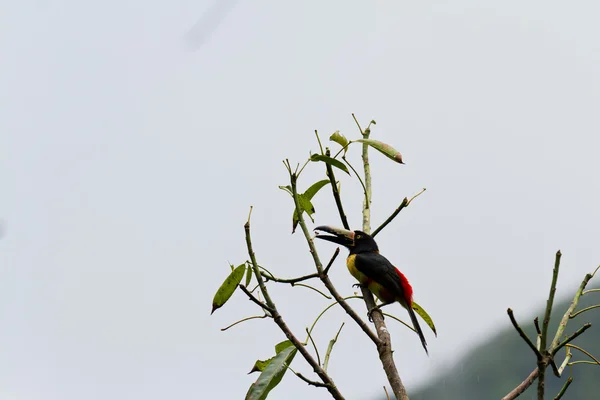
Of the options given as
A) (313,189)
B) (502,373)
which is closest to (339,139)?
(313,189)

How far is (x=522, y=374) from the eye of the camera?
20.1m

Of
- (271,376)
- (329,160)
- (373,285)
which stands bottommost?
(271,376)

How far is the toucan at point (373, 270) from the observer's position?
5.19 metres

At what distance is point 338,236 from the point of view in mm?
5586

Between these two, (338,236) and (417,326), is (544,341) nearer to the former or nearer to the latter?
(417,326)

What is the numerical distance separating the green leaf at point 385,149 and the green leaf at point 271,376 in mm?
880

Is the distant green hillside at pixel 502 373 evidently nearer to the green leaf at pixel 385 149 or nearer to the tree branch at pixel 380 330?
the tree branch at pixel 380 330

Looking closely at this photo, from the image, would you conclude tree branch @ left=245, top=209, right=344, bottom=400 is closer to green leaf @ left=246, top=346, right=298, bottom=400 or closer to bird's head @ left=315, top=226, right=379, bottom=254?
green leaf @ left=246, top=346, right=298, bottom=400

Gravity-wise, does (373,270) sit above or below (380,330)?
above

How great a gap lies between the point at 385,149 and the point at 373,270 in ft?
7.24

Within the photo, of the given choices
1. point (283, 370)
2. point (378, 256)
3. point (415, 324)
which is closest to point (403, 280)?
point (378, 256)

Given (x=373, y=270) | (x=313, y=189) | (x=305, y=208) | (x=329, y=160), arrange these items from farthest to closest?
1. (x=373, y=270)
2. (x=313, y=189)
3. (x=305, y=208)
4. (x=329, y=160)

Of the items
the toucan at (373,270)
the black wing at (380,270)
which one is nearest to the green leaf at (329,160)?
the toucan at (373,270)

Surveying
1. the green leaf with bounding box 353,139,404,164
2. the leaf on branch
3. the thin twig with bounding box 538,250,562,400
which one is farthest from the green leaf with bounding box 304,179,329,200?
the thin twig with bounding box 538,250,562,400
